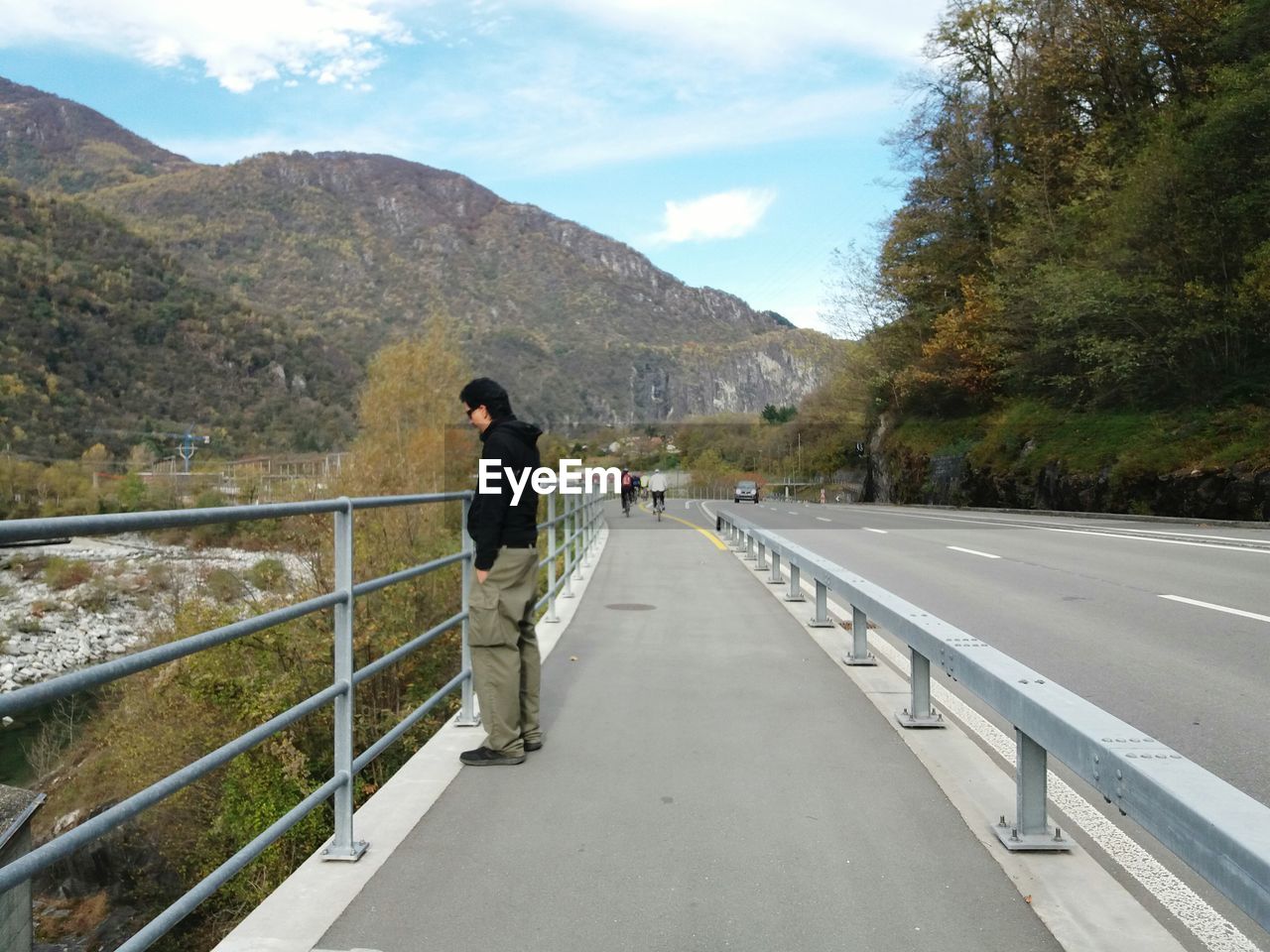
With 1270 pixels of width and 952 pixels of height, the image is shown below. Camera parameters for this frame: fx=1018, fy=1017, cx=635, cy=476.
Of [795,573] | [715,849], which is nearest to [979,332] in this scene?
[795,573]

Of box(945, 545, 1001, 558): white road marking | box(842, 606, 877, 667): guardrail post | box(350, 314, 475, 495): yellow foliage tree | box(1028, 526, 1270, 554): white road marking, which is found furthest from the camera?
box(350, 314, 475, 495): yellow foliage tree

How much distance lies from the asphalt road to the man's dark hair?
3980mm

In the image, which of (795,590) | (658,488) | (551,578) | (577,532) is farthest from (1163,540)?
(658,488)

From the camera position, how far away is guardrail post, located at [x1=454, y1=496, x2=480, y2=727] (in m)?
5.67

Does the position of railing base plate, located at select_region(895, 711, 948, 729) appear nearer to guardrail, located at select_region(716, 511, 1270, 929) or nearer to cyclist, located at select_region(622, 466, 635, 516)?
guardrail, located at select_region(716, 511, 1270, 929)

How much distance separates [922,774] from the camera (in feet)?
16.2

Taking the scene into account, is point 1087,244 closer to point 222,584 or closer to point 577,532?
point 577,532

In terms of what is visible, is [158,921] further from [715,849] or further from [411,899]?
[715,849]

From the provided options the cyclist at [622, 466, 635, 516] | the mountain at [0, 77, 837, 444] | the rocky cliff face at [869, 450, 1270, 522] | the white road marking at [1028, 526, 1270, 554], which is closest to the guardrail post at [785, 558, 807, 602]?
the white road marking at [1028, 526, 1270, 554]

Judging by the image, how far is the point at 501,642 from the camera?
5.25 meters

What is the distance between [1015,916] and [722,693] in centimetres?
350

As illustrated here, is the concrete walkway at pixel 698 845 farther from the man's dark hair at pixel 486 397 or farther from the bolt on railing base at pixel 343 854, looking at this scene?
the man's dark hair at pixel 486 397

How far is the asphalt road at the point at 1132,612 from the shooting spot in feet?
19.5

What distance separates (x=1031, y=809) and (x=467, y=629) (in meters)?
3.03
